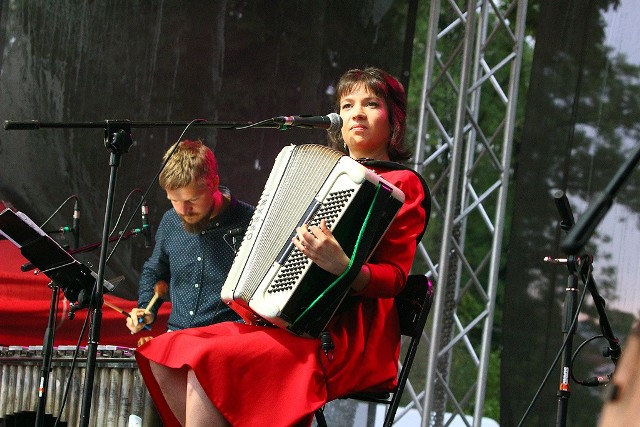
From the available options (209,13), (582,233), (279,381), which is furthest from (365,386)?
(209,13)

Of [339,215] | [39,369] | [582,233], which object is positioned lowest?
[39,369]

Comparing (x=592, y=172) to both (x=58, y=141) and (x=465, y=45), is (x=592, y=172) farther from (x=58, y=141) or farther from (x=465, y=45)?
(x=58, y=141)

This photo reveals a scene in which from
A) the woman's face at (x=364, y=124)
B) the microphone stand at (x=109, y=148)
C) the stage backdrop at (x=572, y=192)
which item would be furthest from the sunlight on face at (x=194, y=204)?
the stage backdrop at (x=572, y=192)

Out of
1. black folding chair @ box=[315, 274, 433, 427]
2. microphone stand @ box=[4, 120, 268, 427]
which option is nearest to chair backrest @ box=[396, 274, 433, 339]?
black folding chair @ box=[315, 274, 433, 427]

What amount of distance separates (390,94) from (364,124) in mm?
190

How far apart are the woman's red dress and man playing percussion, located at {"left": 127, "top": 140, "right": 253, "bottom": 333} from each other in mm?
1491

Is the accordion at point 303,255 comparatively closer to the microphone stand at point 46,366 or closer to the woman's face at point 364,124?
the woman's face at point 364,124

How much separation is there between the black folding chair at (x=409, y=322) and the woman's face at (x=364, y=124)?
57cm

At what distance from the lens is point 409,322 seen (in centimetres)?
358

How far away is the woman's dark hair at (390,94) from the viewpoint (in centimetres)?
387

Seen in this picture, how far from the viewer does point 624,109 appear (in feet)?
17.7

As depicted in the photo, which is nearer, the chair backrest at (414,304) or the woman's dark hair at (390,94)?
the chair backrest at (414,304)

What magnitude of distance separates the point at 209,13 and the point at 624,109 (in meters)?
2.97

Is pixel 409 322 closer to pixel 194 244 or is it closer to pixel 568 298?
pixel 568 298
